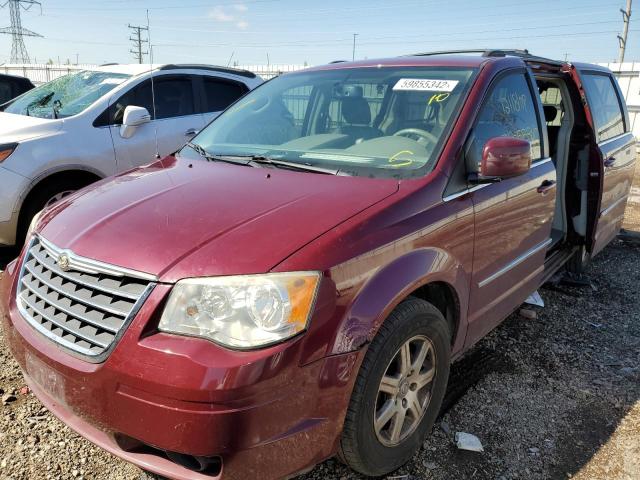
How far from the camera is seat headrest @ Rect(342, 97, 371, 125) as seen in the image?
2.88m

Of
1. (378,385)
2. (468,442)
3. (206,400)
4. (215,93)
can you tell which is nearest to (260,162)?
(378,385)

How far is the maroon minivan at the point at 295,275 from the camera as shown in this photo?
5.34 ft

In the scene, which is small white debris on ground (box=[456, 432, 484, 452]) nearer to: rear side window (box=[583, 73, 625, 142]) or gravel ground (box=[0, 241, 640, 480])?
gravel ground (box=[0, 241, 640, 480])

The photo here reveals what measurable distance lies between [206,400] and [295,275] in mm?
477

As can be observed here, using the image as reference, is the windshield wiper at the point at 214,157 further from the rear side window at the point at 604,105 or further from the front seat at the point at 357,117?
the rear side window at the point at 604,105

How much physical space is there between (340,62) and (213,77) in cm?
297

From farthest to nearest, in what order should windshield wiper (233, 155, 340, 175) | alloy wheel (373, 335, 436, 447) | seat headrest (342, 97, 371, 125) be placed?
seat headrest (342, 97, 371, 125)
windshield wiper (233, 155, 340, 175)
alloy wheel (373, 335, 436, 447)

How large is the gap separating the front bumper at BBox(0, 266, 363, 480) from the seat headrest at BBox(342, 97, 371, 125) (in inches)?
60.3

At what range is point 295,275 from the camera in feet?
5.51

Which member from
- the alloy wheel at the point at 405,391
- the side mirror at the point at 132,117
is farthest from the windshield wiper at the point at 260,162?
the side mirror at the point at 132,117

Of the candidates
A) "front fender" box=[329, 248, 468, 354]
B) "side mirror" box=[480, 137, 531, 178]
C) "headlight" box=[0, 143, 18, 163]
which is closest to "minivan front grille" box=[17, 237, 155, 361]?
"front fender" box=[329, 248, 468, 354]

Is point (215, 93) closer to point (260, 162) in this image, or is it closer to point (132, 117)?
point (132, 117)

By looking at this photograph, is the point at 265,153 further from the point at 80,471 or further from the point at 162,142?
the point at 162,142

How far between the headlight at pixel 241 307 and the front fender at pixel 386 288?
0.17 m
